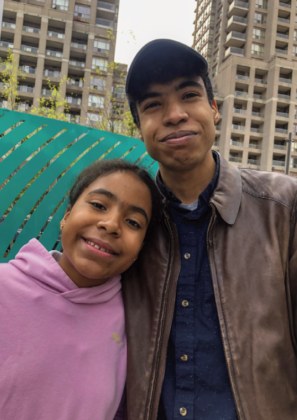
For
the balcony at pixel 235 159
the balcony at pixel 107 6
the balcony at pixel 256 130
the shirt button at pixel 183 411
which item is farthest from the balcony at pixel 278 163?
the shirt button at pixel 183 411

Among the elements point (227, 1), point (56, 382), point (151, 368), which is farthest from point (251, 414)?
point (227, 1)

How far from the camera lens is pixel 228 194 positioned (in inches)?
62.5

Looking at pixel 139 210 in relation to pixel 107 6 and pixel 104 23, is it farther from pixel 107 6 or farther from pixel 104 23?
pixel 107 6

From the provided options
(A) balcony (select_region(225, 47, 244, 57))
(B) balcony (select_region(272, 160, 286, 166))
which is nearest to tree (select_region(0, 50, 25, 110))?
(B) balcony (select_region(272, 160, 286, 166))

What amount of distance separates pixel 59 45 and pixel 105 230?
40835 millimetres

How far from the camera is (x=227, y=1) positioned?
44625 mm

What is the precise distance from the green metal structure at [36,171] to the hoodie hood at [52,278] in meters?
1.28

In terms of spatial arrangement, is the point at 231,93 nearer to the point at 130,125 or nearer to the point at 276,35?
the point at 276,35

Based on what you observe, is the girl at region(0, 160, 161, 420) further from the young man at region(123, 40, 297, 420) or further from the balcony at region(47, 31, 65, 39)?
the balcony at region(47, 31, 65, 39)

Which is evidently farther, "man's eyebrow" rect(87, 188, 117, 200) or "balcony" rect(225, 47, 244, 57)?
"balcony" rect(225, 47, 244, 57)

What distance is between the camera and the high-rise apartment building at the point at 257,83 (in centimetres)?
3891

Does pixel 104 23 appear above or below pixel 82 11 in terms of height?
below

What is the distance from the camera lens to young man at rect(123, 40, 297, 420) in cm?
131

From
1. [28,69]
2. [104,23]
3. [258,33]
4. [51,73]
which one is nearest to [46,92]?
[51,73]
